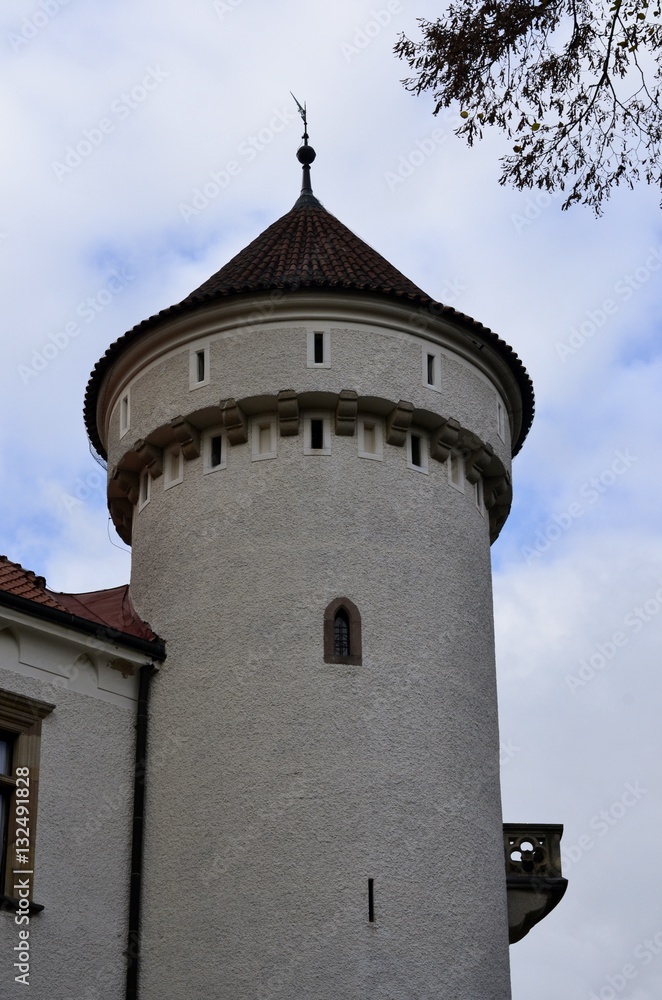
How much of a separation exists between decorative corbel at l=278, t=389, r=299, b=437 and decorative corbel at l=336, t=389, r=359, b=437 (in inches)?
19.0

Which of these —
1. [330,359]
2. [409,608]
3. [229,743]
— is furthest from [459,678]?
[330,359]

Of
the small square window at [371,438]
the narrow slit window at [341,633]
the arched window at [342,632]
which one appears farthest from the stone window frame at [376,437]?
the narrow slit window at [341,633]

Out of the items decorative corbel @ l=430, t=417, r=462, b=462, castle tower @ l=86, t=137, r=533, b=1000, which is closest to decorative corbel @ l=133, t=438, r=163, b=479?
castle tower @ l=86, t=137, r=533, b=1000

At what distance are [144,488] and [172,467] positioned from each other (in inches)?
26.5

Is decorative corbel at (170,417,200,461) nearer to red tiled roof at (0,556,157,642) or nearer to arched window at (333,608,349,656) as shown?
red tiled roof at (0,556,157,642)

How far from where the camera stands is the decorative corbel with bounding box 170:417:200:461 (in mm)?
17719

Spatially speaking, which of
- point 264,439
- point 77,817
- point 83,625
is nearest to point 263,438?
point 264,439

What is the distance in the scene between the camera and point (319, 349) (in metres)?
17.7

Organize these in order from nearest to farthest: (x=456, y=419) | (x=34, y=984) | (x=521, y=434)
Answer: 1. (x=34, y=984)
2. (x=456, y=419)
3. (x=521, y=434)

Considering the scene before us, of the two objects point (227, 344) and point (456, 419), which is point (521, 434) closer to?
point (456, 419)

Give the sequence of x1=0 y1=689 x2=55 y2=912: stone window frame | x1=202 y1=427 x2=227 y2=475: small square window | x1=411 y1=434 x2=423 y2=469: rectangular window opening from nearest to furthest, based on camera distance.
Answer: x1=0 y1=689 x2=55 y2=912: stone window frame → x1=202 y1=427 x2=227 y2=475: small square window → x1=411 y1=434 x2=423 y2=469: rectangular window opening

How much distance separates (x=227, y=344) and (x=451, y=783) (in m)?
5.76

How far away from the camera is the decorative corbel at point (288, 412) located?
1723 centimetres

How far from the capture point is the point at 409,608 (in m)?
16.8
